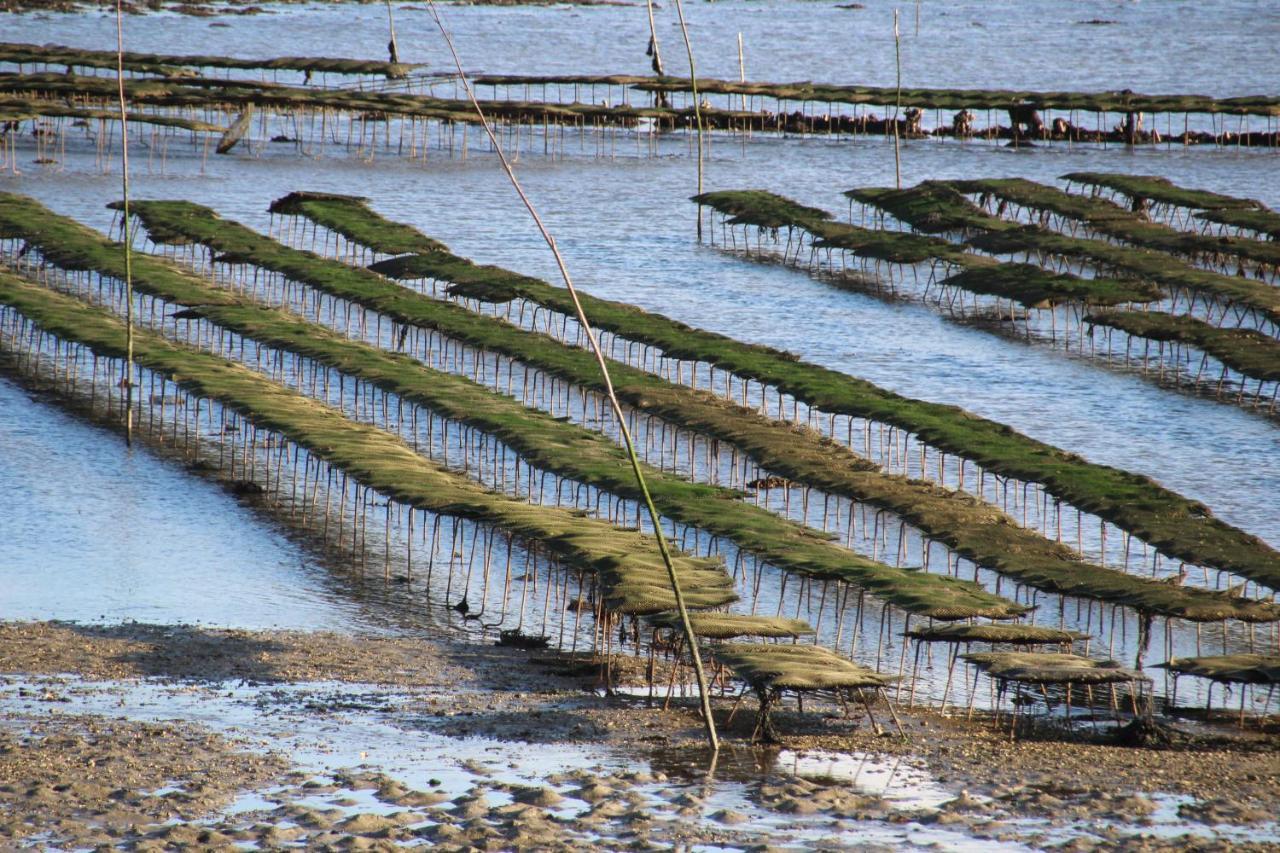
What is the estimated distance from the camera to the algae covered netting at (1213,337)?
136 feet

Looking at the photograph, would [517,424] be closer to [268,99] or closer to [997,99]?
[268,99]

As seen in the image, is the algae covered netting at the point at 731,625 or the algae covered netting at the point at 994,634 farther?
the algae covered netting at the point at 994,634

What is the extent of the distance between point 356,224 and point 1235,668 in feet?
128

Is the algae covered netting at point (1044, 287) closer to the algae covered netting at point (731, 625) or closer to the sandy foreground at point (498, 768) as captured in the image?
the sandy foreground at point (498, 768)

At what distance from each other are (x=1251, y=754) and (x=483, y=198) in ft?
180

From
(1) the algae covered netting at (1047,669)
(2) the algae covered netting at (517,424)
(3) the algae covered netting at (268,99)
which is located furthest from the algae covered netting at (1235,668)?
(3) the algae covered netting at (268,99)

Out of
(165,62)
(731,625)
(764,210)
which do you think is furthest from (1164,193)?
(165,62)

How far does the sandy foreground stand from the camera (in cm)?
1780

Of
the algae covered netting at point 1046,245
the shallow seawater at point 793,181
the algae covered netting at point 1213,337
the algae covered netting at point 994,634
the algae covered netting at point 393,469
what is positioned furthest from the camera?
the algae covered netting at point 1046,245

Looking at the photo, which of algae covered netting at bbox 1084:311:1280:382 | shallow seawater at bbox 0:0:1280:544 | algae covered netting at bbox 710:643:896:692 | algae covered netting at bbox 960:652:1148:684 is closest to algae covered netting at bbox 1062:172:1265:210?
shallow seawater at bbox 0:0:1280:544

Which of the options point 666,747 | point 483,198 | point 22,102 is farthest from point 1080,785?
point 22,102

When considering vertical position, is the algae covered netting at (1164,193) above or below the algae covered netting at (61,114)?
below

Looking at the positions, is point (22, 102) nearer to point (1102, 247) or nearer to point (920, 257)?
point (920, 257)

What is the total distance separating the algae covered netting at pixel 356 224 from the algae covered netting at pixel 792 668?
32.6 metres
